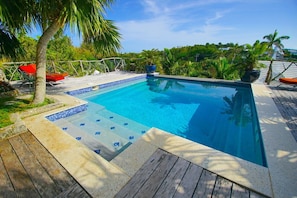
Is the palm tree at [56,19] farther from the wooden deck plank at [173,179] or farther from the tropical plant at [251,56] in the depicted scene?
the tropical plant at [251,56]

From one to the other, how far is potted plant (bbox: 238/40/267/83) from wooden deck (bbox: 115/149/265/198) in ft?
25.6

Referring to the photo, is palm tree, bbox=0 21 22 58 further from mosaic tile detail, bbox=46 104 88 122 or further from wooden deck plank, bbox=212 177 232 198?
wooden deck plank, bbox=212 177 232 198

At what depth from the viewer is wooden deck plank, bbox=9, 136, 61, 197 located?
1.91m

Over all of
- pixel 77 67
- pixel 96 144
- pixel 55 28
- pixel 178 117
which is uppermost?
pixel 55 28

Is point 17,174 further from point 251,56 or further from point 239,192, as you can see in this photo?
point 251,56

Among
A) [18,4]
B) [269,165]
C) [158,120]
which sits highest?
[18,4]

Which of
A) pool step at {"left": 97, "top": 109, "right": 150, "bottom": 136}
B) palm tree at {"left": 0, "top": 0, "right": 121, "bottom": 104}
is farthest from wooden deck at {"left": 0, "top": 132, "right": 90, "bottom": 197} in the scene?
palm tree at {"left": 0, "top": 0, "right": 121, "bottom": 104}

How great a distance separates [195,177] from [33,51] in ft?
47.4

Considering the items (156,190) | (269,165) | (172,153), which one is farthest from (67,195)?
(269,165)

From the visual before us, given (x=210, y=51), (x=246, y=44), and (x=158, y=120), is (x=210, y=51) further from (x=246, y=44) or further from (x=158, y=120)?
(x=158, y=120)

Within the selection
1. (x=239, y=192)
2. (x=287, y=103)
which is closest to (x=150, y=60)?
(x=287, y=103)

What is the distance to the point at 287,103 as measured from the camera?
517 centimetres

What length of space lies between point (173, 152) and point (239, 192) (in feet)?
3.45

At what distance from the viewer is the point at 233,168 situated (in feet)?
7.53
